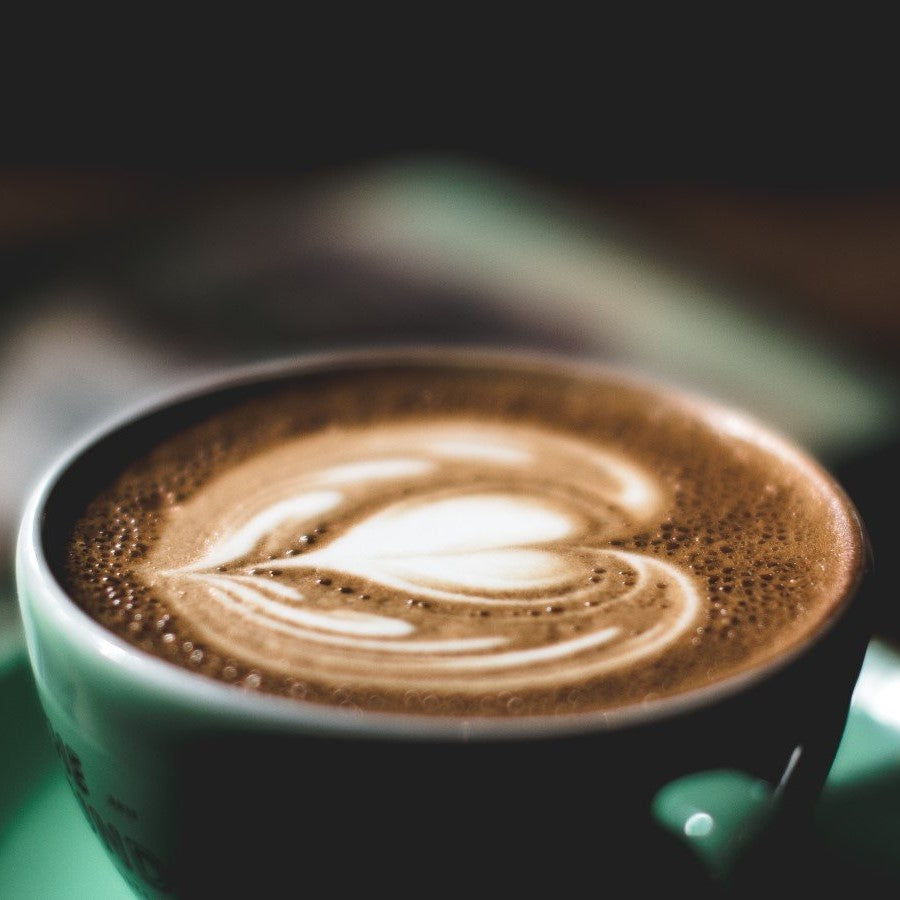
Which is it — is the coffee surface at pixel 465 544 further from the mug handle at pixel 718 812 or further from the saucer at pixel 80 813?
the saucer at pixel 80 813

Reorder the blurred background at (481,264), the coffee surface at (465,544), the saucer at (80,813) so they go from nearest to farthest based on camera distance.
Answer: the coffee surface at (465,544) < the saucer at (80,813) < the blurred background at (481,264)

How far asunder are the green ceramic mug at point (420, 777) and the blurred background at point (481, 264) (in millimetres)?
457

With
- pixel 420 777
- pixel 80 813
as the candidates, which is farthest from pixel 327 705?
pixel 80 813

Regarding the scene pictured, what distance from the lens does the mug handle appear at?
21.3 inches

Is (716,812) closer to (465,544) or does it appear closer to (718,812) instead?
(718,812)

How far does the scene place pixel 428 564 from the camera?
2.35 ft

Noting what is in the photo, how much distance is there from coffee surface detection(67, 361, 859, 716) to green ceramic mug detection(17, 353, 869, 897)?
1.6 inches

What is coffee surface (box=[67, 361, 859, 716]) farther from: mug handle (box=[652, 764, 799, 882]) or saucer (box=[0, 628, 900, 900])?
→ saucer (box=[0, 628, 900, 900])

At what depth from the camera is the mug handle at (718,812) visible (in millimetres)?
540

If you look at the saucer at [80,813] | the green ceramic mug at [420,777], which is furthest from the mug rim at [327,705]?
the saucer at [80,813]

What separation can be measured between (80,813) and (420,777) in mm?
431

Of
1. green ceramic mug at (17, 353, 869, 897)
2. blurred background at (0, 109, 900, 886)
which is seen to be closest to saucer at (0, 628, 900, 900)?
blurred background at (0, 109, 900, 886)

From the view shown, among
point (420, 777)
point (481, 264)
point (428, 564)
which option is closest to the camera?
point (420, 777)

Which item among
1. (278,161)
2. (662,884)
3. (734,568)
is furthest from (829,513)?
(278,161)
